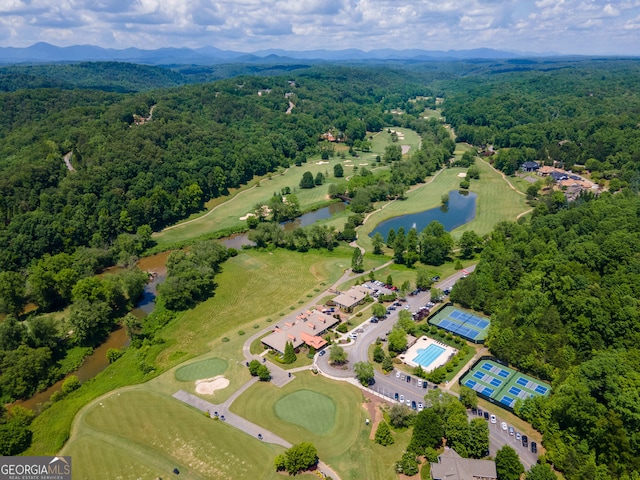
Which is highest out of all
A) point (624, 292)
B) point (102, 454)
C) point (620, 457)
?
point (624, 292)

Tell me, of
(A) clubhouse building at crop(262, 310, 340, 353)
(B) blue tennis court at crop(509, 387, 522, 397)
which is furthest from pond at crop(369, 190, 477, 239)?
(B) blue tennis court at crop(509, 387, 522, 397)

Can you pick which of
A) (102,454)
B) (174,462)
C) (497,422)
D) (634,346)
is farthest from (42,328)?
(634,346)

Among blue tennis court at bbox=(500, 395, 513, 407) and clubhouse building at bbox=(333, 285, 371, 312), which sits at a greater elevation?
clubhouse building at bbox=(333, 285, 371, 312)

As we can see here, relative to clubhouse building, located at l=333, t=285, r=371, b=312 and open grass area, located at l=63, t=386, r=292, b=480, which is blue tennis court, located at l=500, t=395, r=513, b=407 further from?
clubhouse building, located at l=333, t=285, r=371, b=312

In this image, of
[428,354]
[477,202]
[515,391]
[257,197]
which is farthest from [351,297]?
[477,202]

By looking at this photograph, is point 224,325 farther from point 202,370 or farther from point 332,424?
point 332,424

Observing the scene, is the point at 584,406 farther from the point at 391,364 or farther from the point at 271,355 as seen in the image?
the point at 271,355
